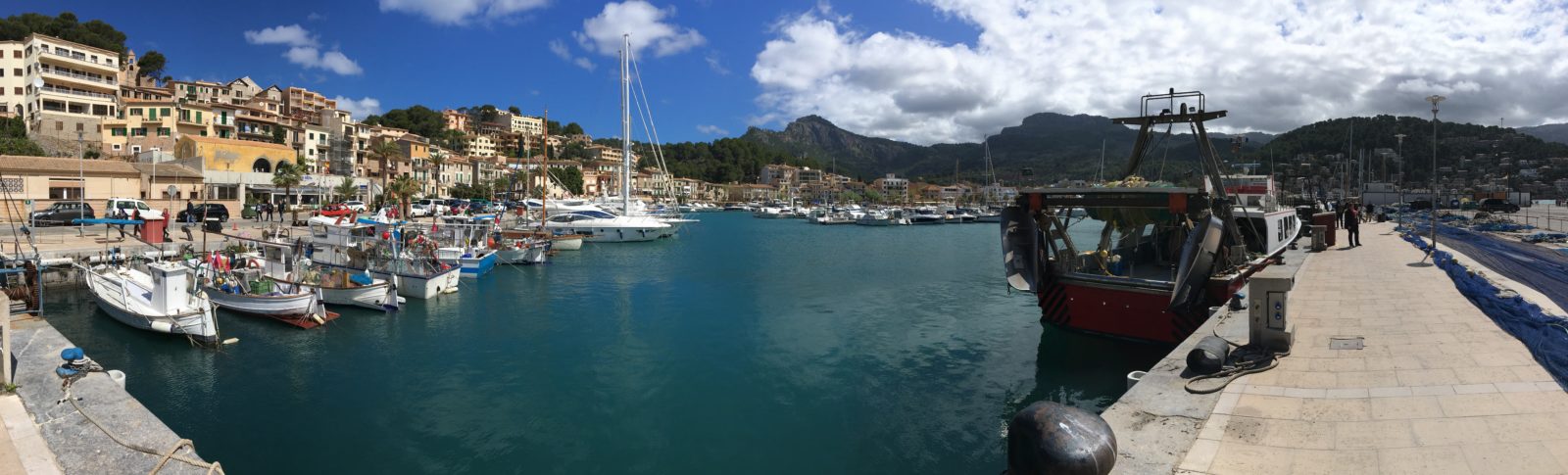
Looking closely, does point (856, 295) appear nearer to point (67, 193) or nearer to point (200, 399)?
point (200, 399)

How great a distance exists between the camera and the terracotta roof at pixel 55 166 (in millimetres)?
35281

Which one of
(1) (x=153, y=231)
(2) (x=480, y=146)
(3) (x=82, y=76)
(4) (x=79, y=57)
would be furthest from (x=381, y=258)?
(2) (x=480, y=146)

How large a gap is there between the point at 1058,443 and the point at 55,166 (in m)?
51.9

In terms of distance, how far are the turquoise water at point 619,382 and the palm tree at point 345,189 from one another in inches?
1543

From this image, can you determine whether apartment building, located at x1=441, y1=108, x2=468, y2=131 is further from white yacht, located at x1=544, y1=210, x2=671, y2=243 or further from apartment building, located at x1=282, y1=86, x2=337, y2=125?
white yacht, located at x1=544, y1=210, x2=671, y2=243

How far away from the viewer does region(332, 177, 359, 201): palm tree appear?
5778 cm

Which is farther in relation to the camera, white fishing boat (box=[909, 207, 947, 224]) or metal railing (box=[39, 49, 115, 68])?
white fishing boat (box=[909, 207, 947, 224])

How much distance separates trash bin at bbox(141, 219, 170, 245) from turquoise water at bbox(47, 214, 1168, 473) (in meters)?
5.55

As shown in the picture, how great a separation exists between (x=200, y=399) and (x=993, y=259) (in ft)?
111

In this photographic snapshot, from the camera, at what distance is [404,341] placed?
16.2 metres

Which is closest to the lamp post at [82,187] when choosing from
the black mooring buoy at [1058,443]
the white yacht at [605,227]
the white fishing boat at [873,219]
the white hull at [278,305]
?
the white hull at [278,305]

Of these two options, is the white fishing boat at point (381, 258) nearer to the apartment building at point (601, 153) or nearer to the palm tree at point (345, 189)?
the palm tree at point (345, 189)

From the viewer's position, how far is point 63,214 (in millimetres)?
31641

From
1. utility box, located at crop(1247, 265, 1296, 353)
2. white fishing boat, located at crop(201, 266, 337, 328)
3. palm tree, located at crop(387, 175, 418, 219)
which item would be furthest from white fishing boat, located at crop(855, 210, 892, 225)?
utility box, located at crop(1247, 265, 1296, 353)
